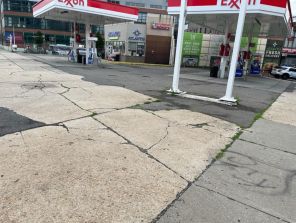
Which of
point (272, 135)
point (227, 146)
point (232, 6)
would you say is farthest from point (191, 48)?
point (227, 146)

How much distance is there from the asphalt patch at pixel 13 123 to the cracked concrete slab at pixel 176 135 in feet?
5.02

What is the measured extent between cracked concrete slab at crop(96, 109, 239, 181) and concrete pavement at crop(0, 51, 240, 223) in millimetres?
17

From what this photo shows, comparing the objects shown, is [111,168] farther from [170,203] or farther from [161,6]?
[161,6]

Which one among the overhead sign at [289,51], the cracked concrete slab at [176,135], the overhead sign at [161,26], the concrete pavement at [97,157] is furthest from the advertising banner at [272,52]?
the concrete pavement at [97,157]

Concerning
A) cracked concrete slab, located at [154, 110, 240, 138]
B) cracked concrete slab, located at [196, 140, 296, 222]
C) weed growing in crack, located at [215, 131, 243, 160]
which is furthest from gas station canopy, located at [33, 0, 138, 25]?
cracked concrete slab, located at [196, 140, 296, 222]

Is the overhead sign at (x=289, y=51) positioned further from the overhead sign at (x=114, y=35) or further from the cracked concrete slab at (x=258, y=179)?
the cracked concrete slab at (x=258, y=179)

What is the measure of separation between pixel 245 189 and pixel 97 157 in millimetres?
2299

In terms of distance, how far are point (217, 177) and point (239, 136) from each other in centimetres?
237

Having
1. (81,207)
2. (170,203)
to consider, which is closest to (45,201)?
(81,207)

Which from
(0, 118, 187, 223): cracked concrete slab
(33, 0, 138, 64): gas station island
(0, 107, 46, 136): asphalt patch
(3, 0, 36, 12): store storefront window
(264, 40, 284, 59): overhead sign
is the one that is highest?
(3, 0, 36, 12): store storefront window

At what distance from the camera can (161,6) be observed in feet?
291

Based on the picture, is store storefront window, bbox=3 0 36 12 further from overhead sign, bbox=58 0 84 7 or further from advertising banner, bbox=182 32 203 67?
→ overhead sign, bbox=58 0 84 7

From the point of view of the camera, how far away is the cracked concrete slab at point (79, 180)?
2.89 m

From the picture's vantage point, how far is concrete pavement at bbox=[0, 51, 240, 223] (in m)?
2.99
